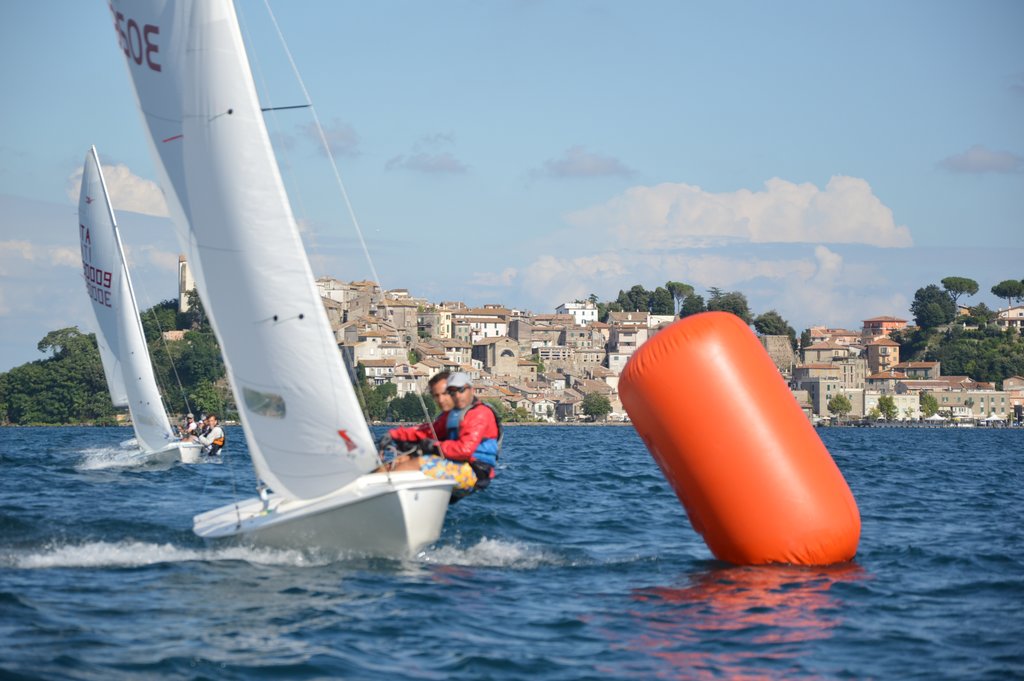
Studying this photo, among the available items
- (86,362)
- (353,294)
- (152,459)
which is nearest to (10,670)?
(152,459)

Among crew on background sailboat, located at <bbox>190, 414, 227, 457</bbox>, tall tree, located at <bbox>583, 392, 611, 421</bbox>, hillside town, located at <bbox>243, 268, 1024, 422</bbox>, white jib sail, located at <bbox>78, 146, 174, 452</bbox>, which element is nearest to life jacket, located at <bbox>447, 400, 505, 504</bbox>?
crew on background sailboat, located at <bbox>190, 414, 227, 457</bbox>

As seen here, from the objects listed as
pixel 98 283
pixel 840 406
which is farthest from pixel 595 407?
pixel 98 283

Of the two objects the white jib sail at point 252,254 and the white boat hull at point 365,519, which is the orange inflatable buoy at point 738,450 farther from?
the white jib sail at point 252,254

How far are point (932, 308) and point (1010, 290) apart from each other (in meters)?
23.3

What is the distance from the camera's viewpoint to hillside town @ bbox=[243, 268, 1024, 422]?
136 meters

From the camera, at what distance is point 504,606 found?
10250mm

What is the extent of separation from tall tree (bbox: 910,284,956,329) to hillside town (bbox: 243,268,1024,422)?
654 centimetres

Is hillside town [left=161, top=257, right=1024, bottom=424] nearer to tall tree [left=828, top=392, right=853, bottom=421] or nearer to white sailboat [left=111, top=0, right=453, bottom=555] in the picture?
tall tree [left=828, top=392, right=853, bottom=421]

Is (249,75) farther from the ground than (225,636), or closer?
farther from the ground

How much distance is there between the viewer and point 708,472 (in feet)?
38.1

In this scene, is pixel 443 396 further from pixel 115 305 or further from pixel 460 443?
pixel 115 305

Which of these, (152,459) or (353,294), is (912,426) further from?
(152,459)

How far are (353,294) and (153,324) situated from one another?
2916 centimetres

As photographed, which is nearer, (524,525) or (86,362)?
(524,525)
